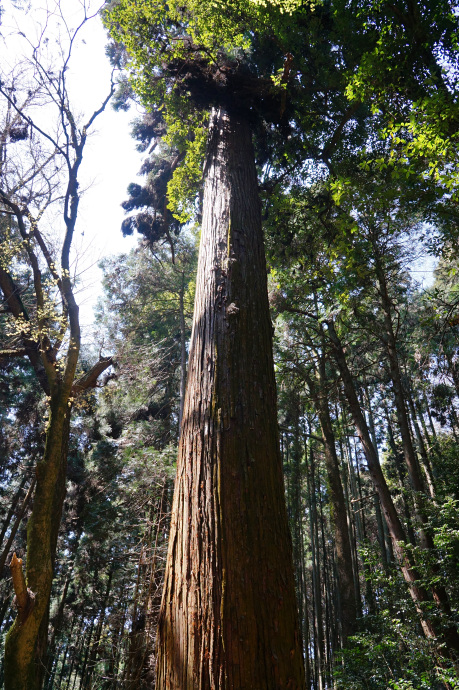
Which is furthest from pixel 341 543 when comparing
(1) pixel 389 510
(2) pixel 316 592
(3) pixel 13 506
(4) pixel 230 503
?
(3) pixel 13 506

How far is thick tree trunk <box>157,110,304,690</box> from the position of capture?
144cm

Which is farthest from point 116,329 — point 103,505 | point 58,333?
point 58,333

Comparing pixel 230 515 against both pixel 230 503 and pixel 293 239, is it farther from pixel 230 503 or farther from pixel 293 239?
pixel 293 239

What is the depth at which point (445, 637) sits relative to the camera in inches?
228

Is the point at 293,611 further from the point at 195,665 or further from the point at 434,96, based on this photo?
the point at 434,96

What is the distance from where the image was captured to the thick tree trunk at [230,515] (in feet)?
4.73

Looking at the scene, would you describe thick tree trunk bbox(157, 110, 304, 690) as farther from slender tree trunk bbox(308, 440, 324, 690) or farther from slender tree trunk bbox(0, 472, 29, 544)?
slender tree trunk bbox(308, 440, 324, 690)

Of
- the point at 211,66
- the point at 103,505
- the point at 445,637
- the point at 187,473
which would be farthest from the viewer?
the point at 103,505

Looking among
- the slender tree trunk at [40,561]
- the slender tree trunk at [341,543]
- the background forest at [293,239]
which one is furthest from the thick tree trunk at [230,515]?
the slender tree trunk at [341,543]

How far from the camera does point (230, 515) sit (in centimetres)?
169

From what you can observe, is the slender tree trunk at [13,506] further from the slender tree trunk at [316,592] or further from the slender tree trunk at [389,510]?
the slender tree trunk at [389,510]

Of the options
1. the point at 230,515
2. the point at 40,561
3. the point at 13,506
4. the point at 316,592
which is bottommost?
the point at 230,515

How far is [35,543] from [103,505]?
4880 millimetres

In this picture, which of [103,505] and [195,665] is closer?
[195,665]
